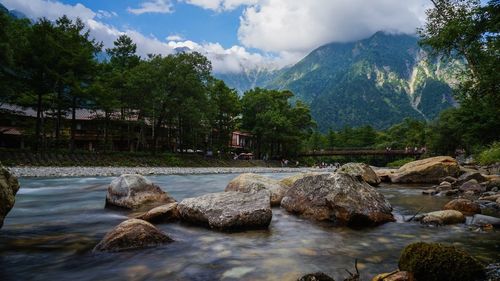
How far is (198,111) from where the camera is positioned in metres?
45.4

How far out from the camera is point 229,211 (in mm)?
8109

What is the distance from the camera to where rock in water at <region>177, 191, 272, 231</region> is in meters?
7.97

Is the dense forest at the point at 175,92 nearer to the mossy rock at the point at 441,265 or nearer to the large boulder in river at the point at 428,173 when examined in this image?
the large boulder in river at the point at 428,173

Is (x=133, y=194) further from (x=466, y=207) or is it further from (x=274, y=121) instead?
(x=274, y=121)

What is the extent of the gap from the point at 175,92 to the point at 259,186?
116 feet

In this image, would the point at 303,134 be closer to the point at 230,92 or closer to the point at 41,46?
the point at 230,92

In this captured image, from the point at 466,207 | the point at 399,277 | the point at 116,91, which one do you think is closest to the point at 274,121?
the point at 116,91

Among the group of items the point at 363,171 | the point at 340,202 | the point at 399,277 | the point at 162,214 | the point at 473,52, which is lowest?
the point at 162,214

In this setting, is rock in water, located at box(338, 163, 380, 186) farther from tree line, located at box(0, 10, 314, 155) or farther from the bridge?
the bridge

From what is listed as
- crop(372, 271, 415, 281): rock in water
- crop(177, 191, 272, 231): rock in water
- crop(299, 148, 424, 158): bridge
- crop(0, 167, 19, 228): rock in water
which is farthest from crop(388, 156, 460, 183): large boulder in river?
crop(299, 148, 424, 158): bridge

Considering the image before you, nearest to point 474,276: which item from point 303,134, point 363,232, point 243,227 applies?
point 363,232

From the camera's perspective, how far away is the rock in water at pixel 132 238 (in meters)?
6.24

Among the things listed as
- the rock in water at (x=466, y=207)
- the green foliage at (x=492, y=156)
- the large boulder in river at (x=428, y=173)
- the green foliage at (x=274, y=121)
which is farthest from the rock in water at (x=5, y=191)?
the green foliage at (x=274, y=121)

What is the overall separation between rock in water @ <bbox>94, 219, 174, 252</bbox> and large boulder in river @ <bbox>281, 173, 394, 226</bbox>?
4.27 metres
